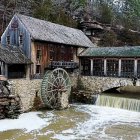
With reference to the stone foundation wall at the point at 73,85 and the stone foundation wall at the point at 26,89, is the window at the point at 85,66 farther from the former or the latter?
the stone foundation wall at the point at 26,89

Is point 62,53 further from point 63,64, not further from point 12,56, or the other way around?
point 12,56

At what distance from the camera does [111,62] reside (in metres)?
31.9

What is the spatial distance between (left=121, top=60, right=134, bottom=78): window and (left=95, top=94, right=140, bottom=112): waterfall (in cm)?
289

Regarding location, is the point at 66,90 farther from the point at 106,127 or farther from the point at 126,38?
the point at 126,38

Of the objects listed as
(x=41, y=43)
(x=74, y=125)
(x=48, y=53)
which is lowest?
(x=74, y=125)

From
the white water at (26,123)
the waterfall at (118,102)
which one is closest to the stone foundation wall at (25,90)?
the white water at (26,123)

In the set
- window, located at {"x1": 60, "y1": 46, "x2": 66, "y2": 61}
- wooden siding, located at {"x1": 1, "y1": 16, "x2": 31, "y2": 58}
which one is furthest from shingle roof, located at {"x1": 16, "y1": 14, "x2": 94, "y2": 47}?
window, located at {"x1": 60, "y1": 46, "x2": 66, "y2": 61}

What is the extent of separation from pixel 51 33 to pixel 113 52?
23.5ft

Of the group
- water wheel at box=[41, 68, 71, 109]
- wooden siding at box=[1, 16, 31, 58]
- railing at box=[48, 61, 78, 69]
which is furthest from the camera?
railing at box=[48, 61, 78, 69]

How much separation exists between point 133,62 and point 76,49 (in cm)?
713

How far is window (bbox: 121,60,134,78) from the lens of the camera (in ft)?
100

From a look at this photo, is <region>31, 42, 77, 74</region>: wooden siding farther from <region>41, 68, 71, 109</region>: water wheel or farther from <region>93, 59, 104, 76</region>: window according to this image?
<region>93, 59, 104, 76</region>: window

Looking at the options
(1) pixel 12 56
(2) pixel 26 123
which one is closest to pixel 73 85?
(1) pixel 12 56

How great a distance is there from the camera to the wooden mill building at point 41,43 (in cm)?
2820
